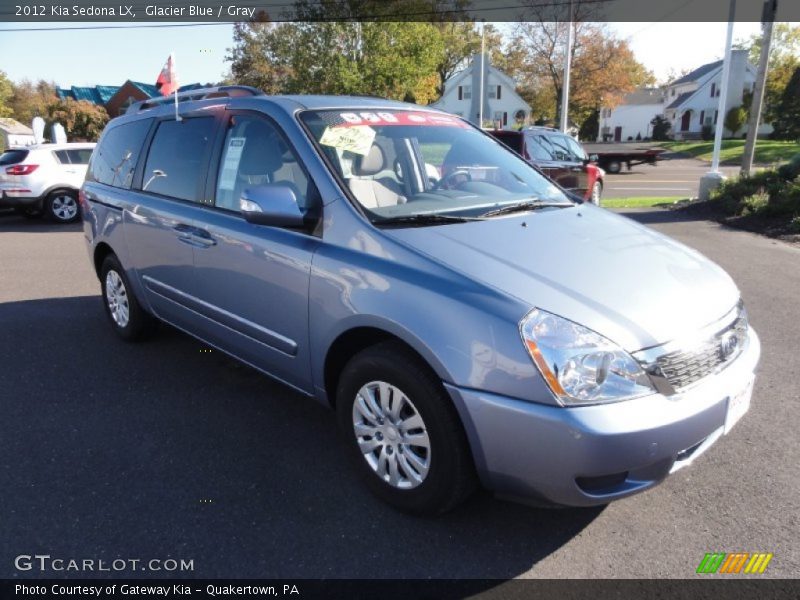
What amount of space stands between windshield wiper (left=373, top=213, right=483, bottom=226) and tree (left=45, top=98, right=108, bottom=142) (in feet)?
130

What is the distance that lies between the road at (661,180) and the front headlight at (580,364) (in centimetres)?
1701

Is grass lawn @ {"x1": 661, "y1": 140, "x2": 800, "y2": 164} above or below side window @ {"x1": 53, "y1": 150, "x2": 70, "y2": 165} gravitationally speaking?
above

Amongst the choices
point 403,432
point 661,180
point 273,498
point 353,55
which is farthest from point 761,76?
point 353,55

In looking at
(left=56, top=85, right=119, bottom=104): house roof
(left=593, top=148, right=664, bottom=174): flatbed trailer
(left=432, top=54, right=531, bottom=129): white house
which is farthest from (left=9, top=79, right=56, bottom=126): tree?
(left=593, top=148, right=664, bottom=174): flatbed trailer

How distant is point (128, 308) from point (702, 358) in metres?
4.23

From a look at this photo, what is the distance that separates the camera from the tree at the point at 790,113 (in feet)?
134

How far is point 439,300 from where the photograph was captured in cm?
242

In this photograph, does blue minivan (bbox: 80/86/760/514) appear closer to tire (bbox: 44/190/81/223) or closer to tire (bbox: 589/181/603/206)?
tire (bbox: 589/181/603/206)

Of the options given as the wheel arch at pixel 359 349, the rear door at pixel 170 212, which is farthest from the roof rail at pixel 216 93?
the wheel arch at pixel 359 349

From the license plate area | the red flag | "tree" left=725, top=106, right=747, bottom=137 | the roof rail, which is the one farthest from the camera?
"tree" left=725, top=106, right=747, bottom=137

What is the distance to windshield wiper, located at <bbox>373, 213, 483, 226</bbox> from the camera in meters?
2.90

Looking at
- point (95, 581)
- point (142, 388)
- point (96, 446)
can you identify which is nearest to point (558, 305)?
point (95, 581)

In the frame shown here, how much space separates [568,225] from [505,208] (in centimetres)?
35

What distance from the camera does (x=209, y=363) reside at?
15.1 ft
